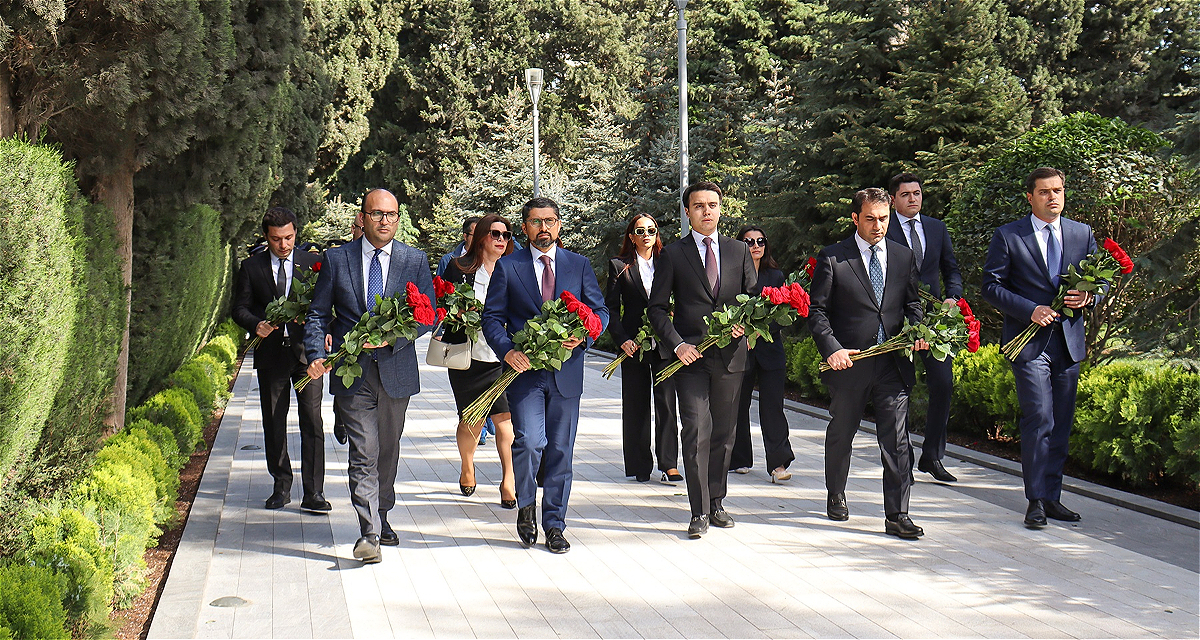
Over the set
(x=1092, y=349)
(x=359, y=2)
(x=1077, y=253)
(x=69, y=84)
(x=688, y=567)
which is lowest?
(x=688, y=567)

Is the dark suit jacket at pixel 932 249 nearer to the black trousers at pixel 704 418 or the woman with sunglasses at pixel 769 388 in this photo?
the woman with sunglasses at pixel 769 388

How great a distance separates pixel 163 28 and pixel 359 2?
31415 mm

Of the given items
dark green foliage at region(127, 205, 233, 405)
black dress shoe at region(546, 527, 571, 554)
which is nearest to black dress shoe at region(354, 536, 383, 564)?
black dress shoe at region(546, 527, 571, 554)

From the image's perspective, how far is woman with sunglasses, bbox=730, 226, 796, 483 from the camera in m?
8.19

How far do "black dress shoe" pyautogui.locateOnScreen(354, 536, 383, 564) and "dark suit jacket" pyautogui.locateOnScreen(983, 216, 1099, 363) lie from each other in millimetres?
4261

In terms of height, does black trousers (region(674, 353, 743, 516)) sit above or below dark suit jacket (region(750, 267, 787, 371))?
below

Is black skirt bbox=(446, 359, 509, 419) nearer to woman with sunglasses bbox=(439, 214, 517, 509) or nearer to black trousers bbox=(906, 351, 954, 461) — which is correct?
woman with sunglasses bbox=(439, 214, 517, 509)

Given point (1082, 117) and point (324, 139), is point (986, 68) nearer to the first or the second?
point (1082, 117)

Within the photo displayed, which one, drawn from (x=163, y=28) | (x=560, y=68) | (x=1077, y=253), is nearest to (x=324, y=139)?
(x=560, y=68)

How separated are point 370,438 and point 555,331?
1.26 metres

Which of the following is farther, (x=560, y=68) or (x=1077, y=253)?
(x=560, y=68)

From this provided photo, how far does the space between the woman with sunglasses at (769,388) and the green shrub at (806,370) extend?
4476 mm

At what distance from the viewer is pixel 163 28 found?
22.1 feet

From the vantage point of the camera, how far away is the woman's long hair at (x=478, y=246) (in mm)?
7355
